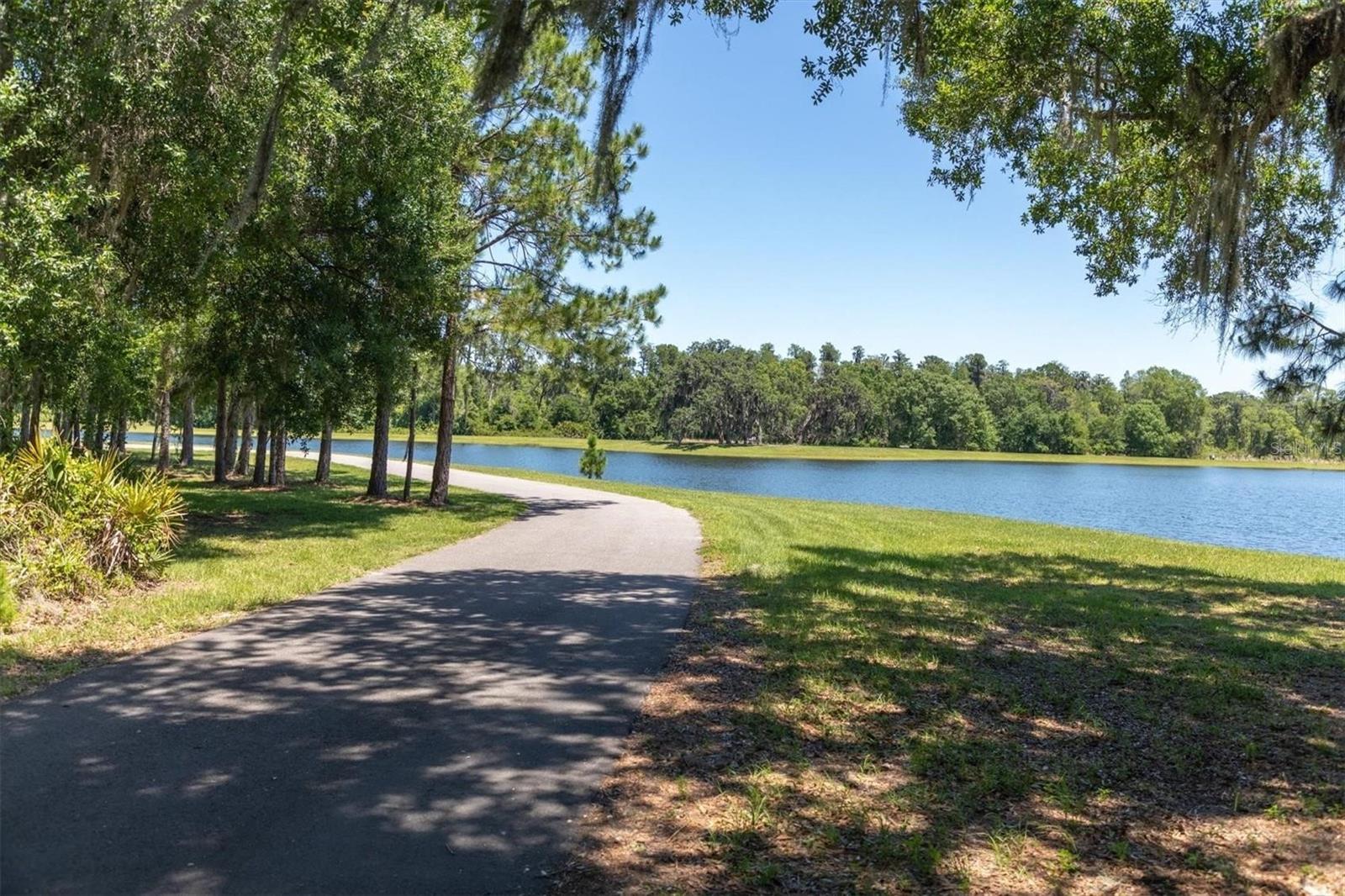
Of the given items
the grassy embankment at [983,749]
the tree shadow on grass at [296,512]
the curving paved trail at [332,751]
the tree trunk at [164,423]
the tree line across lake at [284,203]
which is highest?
the tree line across lake at [284,203]

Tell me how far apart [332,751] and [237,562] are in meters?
6.43

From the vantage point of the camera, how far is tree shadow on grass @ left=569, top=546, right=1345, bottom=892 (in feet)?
10.5

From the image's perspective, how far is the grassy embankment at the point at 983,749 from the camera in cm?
318

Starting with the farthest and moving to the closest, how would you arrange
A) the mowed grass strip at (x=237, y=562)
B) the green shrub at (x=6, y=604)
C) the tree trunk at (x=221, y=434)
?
the tree trunk at (x=221, y=434)
the green shrub at (x=6, y=604)
the mowed grass strip at (x=237, y=562)

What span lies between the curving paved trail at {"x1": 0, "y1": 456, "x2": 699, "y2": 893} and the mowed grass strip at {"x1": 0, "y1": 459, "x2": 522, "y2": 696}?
47 cm

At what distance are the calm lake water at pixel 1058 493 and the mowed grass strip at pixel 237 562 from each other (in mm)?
19386

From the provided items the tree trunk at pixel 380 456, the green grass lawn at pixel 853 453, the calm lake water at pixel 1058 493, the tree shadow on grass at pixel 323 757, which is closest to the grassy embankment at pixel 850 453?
the green grass lawn at pixel 853 453

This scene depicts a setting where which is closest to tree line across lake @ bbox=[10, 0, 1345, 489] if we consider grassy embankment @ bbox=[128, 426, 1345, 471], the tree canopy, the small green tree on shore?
the tree canopy

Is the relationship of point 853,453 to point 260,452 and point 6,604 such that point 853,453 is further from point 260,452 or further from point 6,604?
point 6,604

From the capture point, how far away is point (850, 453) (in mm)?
88188

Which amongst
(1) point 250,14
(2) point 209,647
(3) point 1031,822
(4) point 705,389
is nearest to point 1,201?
(1) point 250,14

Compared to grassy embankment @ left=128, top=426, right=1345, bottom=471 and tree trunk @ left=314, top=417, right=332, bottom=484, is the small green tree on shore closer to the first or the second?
tree trunk @ left=314, top=417, right=332, bottom=484

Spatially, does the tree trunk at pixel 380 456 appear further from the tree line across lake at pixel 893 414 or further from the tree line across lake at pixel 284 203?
the tree line across lake at pixel 893 414

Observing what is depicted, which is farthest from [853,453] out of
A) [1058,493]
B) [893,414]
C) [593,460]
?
[593,460]
